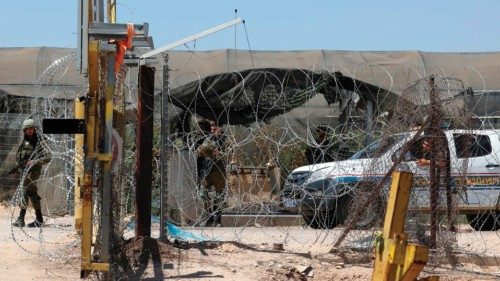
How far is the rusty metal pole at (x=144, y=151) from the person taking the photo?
1128 cm

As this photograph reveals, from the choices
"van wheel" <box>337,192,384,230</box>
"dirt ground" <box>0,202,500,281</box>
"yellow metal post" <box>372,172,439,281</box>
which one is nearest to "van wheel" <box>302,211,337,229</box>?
"dirt ground" <box>0,202,500,281</box>

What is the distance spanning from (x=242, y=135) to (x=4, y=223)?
4283 mm

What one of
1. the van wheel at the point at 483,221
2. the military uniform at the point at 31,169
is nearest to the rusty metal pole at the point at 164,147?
the military uniform at the point at 31,169

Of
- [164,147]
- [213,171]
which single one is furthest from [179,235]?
[213,171]

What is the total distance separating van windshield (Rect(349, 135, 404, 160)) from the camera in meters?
11.4

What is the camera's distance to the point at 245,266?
10.6m

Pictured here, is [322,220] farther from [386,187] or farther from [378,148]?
[386,187]

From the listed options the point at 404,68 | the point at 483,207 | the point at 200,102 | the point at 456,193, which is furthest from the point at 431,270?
the point at 404,68

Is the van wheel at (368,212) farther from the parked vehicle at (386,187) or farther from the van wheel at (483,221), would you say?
the van wheel at (483,221)

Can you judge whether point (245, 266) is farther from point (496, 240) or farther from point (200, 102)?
point (200, 102)

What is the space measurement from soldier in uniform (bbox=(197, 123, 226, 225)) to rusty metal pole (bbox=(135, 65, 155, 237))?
1453 millimetres

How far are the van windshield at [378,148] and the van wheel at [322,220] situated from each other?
101 centimetres

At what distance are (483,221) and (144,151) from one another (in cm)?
556

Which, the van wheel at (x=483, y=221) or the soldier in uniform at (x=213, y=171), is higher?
the soldier in uniform at (x=213, y=171)
